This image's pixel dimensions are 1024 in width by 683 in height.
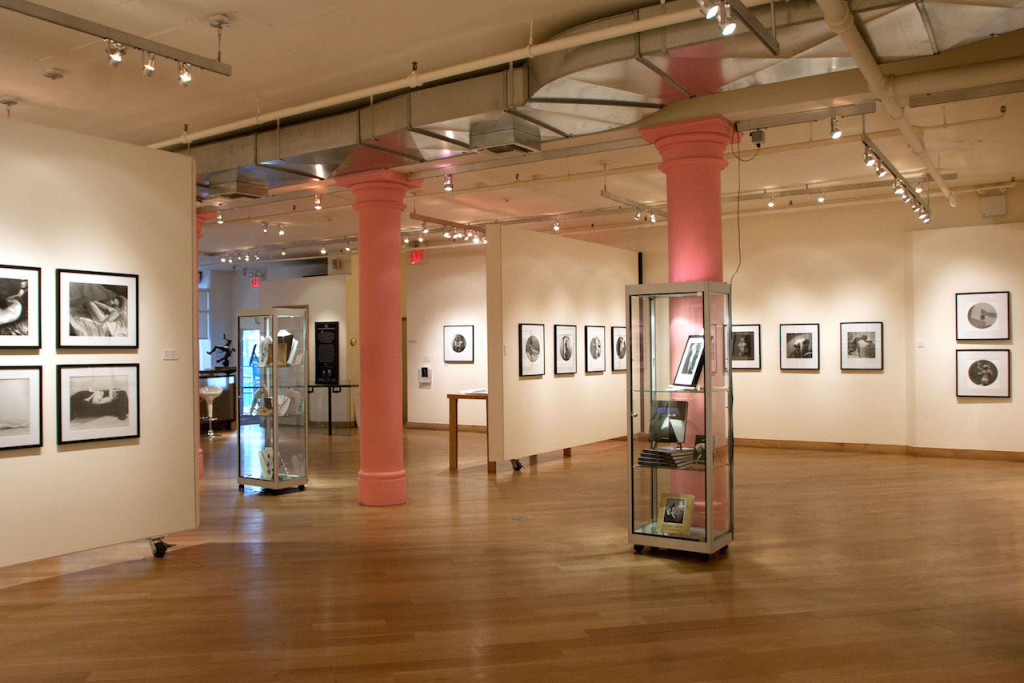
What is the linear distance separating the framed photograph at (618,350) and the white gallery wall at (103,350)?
26.6 feet

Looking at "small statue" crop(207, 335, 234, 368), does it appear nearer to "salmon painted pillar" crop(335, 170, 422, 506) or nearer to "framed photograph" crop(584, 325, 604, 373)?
"framed photograph" crop(584, 325, 604, 373)

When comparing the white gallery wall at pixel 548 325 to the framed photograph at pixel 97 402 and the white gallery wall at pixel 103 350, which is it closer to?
the white gallery wall at pixel 103 350

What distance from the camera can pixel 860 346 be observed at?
43.5 feet

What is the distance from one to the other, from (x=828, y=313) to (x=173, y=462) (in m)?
10.7

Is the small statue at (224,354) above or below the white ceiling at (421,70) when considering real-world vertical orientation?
below

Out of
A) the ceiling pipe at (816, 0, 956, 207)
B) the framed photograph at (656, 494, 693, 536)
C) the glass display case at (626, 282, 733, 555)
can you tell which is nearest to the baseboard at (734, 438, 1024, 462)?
the ceiling pipe at (816, 0, 956, 207)

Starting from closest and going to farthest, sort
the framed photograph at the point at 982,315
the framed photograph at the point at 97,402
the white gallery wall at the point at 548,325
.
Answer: the framed photograph at the point at 97,402 → the white gallery wall at the point at 548,325 → the framed photograph at the point at 982,315

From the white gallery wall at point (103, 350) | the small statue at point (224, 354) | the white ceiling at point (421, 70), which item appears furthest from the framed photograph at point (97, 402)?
the small statue at point (224, 354)

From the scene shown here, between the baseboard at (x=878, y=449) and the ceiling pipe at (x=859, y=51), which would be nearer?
the ceiling pipe at (x=859, y=51)

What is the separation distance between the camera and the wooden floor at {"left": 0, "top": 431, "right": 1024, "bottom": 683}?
4.55 metres

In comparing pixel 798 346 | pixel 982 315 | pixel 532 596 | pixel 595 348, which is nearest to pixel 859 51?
pixel 532 596

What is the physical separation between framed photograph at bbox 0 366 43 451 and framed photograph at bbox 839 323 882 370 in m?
11.7

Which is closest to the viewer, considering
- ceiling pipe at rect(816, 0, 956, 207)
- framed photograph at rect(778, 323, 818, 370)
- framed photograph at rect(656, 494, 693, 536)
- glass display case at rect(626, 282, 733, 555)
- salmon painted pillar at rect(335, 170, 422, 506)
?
ceiling pipe at rect(816, 0, 956, 207)

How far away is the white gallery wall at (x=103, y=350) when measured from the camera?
6.04 metres
